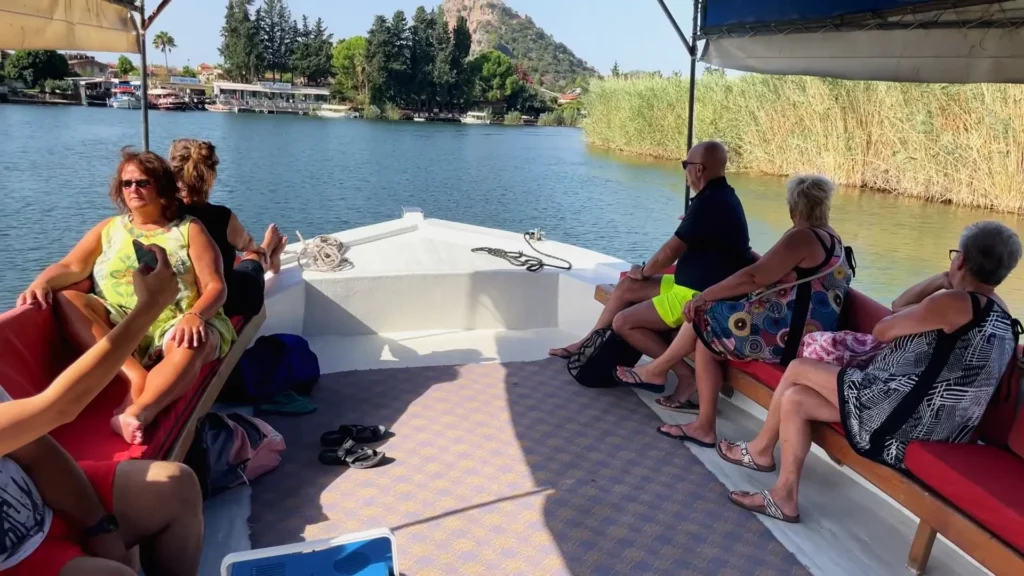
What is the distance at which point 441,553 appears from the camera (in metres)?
1.83

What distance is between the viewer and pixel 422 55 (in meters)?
53.4

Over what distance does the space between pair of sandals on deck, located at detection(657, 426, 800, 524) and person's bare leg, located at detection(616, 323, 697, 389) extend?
0.23m

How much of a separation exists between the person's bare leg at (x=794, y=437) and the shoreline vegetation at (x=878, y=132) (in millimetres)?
9019

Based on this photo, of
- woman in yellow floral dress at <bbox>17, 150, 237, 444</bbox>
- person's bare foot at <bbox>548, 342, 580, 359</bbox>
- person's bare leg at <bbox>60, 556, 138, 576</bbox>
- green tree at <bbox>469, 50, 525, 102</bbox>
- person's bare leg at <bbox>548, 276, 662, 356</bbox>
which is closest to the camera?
person's bare leg at <bbox>60, 556, 138, 576</bbox>

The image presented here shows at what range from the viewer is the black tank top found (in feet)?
8.36

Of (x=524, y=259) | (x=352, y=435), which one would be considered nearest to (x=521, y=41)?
(x=524, y=259)

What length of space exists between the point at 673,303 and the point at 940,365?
110 cm

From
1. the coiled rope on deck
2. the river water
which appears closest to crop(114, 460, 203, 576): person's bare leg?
the coiled rope on deck

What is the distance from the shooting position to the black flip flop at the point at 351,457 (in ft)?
7.34

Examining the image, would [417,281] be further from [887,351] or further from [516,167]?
[516,167]

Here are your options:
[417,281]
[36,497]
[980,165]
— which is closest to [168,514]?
[36,497]

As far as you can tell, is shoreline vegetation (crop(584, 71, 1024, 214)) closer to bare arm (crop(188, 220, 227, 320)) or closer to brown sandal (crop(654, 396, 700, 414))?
brown sandal (crop(654, 396, 700, 414))

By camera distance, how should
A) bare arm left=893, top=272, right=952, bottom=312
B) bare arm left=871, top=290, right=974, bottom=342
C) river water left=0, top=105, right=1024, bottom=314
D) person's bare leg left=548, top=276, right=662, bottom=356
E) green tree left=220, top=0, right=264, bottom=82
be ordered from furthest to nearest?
green tree left=220, top=0, right=264, bottom=82 < river water left=0, top=105, right=1024, bottom=314 < person's bare leg left=548, top=276, right=662, bottom=356 < bare arm left=893, top=272, right=952, bottom=312 < bare arm left=871, top=290, right=974, bottom=342

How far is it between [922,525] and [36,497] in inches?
74.4
